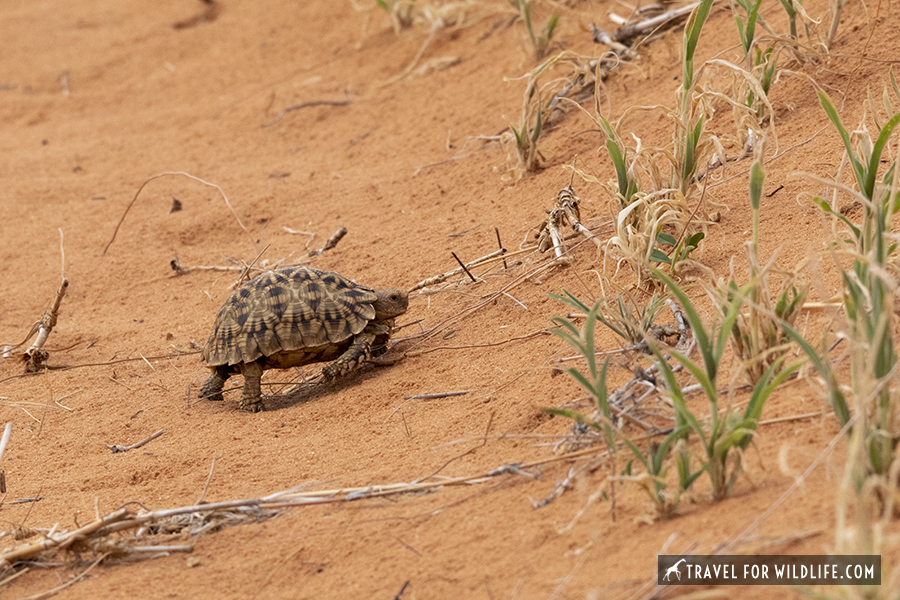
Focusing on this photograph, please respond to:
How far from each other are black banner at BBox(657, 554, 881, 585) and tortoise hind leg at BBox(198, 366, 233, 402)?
2.70 metres

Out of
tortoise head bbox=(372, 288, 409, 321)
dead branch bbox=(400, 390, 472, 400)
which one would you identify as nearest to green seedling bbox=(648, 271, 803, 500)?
dead branch bbox=(400, 390, 472, 400)

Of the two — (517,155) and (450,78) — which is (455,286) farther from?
(450,78)

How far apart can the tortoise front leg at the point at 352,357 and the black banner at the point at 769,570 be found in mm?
2233

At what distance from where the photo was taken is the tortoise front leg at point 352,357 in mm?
3943

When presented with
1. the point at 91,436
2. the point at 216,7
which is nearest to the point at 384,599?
the point at 91,436

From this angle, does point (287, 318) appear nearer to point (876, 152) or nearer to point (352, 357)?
point (352, 357)

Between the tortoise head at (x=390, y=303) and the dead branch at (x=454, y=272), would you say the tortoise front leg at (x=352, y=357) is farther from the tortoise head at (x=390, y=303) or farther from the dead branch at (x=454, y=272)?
the dead branch at (x=454, y=272)

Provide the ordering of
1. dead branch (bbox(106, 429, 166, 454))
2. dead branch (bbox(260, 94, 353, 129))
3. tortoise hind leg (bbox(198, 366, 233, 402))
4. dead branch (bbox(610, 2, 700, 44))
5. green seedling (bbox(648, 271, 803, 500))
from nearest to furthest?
green seedling (bbox(648, 271, 803, 500)), dead branch (bbox(106, 429, 166, 454)), tortoise hind leg (bbox(198, 366, 233, 402)), dead branch (bbox(610, 2, 700, 44)), dead branch (bbox(260, 94, 353, 129))

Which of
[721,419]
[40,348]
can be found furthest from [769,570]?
[40,348]

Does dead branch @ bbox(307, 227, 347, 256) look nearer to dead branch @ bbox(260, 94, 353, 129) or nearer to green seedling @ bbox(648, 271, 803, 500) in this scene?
dead branch @ bbox(260, 94, 353, 129)

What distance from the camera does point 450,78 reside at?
25.3 ft

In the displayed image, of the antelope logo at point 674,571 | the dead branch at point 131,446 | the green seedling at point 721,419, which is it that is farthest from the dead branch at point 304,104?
the antelope logo at point 674,571

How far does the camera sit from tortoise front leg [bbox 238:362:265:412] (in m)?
3.98

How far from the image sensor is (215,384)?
4.12m
